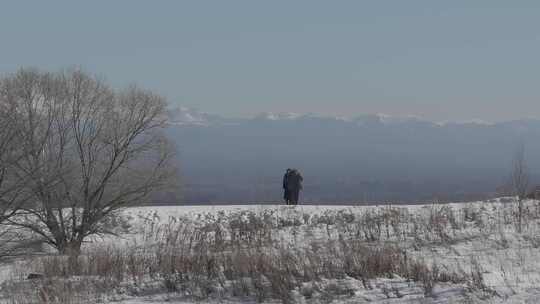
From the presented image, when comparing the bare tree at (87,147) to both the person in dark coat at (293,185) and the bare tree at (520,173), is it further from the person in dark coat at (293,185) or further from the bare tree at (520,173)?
the bare tree at (520,173)

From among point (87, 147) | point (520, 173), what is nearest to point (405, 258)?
point (520, 173)

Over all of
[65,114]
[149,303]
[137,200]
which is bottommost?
[149,303]

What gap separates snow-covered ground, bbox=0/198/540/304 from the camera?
9.16 metres

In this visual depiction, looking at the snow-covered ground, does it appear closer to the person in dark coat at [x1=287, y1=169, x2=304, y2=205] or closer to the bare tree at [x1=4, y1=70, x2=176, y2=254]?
the bare tree at [x1=4, y1=70, x2=176, y2=254]

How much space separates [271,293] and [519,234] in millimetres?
Answer: 6569

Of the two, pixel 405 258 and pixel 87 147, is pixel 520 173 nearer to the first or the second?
pixel 405 258

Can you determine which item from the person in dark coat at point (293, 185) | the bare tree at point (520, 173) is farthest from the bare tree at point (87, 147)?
the bare tree at point (520, 173)

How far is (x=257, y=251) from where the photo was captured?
1180cm

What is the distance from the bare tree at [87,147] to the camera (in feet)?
76.8

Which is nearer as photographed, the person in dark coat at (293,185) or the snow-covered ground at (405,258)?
the snow-covered ground at (405,258)

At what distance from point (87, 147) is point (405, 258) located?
17156 millimetres

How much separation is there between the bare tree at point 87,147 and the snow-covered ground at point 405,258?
5256mm

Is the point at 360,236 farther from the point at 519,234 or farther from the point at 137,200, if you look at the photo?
the point at 137,200

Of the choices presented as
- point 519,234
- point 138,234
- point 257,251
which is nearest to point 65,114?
point 138,234
